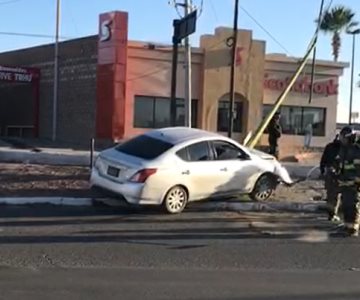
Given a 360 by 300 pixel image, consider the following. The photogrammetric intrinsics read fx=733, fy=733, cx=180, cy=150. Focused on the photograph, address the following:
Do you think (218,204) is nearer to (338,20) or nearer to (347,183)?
(347,183)

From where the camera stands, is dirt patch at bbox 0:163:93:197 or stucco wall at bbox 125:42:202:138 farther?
stucco wall at bbox 125:42:202:138

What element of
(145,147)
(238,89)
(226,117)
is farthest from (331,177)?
(226,117)

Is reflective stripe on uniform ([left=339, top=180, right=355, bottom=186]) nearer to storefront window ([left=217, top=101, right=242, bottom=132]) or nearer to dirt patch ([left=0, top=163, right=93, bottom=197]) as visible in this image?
dirt patch ([left=0, top=163, right=93, bottom=197])

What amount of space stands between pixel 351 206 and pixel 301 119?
26.8 meters

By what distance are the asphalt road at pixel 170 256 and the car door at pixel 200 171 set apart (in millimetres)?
483

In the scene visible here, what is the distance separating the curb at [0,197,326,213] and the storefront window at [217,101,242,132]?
20671 mm

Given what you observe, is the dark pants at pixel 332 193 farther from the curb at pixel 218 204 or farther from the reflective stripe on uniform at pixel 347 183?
the curb at pixel 218 204

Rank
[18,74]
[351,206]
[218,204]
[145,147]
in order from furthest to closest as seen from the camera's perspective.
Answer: [18,74] < [218,204] < [145,147] < [351,206]

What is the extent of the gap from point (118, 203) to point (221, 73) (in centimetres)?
2142

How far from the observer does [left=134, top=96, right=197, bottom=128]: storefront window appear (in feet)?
113

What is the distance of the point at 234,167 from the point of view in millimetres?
14609

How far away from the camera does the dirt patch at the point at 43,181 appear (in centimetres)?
1553

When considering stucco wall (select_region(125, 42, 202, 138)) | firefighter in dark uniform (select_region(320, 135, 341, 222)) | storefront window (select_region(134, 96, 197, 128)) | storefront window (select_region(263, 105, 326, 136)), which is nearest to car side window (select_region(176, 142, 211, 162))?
firefighter in dark uniform (select_region(320, 135, 341, 222))

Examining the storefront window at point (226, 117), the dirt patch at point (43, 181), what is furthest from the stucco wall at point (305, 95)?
the dirt patch at point (43, 181)
